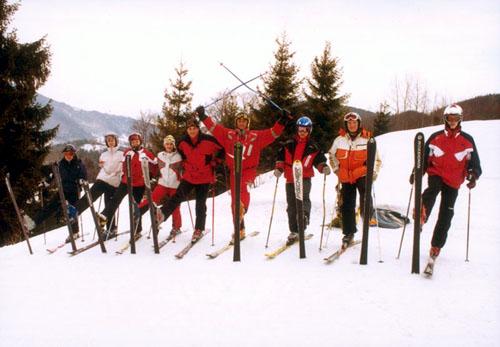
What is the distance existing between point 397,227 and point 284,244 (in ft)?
10.3

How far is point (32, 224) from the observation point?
6004 mm

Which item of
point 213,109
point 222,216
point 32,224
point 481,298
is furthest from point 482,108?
point 32,224

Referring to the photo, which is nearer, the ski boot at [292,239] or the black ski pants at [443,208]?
the black ski pants at [443,208]

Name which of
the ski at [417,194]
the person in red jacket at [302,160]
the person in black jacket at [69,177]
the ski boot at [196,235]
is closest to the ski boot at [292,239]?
the person in red jacket at [302,160]

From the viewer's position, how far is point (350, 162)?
195 inches

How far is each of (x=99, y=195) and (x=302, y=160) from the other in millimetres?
3670

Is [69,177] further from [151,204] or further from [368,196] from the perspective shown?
[368,196]

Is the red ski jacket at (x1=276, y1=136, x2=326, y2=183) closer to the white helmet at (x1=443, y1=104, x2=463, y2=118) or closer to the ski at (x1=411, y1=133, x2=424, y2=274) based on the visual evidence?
the ski at (x1=411, y1=133, x2=424, y2=274)

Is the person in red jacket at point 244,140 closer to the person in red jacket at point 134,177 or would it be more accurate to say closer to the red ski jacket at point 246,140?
the red ski jacket at point 246,140

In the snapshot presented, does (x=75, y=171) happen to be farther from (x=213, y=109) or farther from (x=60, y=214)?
(x=213, y=109)

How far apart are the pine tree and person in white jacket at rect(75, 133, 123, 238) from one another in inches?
350

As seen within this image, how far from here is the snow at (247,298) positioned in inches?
114

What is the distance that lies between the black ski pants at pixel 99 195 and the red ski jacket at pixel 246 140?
225cm

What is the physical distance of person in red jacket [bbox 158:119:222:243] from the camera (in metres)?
5.57
